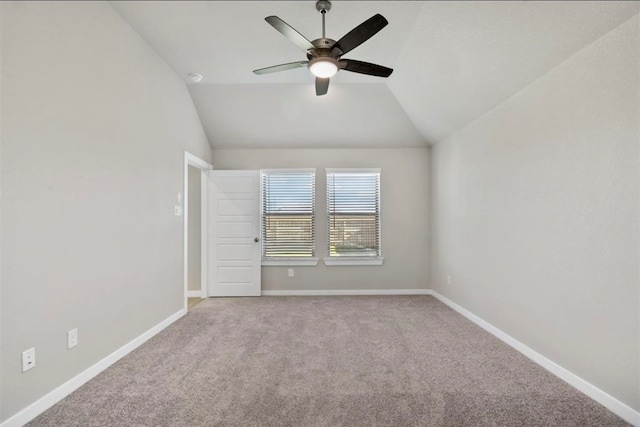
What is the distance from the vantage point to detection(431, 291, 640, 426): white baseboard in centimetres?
197

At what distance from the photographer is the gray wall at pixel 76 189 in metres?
1.88

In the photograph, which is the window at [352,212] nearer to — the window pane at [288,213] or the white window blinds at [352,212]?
the white window blinds at [352,212]

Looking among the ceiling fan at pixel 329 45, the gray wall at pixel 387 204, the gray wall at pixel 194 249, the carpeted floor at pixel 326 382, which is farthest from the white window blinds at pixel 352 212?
the ceiling fan at pixel 329 45

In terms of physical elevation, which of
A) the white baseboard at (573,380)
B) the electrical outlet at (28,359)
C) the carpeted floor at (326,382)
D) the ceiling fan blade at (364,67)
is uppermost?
the ceiling fan blade at (364,67)

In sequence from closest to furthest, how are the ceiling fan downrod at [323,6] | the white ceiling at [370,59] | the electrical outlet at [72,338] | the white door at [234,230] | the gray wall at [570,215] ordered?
the gray wall at [570,215] < the electrical outlet at [72,338] < the white ceiling at [370,59] < the ceiling fan downrod at [323,6] < the white door at [234,230]

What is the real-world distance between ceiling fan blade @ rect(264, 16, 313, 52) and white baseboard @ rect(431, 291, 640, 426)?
3.12 m

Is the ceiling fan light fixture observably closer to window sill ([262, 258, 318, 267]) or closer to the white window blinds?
the white window blinds

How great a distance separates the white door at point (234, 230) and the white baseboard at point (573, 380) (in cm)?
337

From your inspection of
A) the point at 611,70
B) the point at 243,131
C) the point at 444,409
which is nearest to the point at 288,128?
the point at 243,131

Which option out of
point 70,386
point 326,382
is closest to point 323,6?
point 326,382

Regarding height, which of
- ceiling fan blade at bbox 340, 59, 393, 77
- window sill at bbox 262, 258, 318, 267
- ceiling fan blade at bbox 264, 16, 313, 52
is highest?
ceiling fan blade at bbox 264, 16, 313, 52


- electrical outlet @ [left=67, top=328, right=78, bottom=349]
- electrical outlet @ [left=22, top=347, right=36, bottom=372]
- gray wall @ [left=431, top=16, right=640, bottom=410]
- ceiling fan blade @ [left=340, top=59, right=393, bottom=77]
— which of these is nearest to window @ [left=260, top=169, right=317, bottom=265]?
gray wall @ [left=431, top=16, right=640, bottom=410]

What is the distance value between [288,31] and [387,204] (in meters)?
3.54

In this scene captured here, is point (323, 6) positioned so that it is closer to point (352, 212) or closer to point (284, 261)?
point (352, 212)
